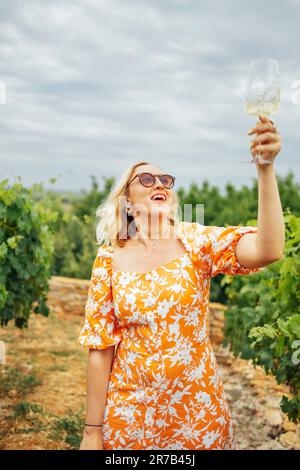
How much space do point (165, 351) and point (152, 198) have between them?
→ 65 cm

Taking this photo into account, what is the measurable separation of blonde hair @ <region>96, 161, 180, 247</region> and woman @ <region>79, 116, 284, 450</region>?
0.24 ft

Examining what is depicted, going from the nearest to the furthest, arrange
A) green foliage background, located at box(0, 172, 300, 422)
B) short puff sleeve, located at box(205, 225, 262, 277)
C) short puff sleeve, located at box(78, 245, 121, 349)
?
short puff sleeve, located at box(205, 225, 262, 277) < short puff sleeve, located at box(78, 245, 121, 349) < green foliage background, located at box(0, 172, 300, 422)

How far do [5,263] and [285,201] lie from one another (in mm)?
4983

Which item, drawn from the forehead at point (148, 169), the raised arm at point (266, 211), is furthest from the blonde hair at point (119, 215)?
the raised arm at point (266, 211)

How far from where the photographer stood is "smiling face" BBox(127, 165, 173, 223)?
7.39 ft

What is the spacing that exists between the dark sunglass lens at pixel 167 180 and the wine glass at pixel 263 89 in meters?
0.72

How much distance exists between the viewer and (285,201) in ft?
28.1

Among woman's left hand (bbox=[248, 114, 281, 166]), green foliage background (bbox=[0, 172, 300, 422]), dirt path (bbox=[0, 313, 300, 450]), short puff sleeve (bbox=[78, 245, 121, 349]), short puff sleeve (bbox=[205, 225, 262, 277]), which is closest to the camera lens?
woman's left hand (bbox=[248, 114, 281, 166])

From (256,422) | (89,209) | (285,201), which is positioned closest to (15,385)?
(256,422)

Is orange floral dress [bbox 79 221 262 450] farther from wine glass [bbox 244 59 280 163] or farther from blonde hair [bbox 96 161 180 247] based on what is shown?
wine glass [bbox 244 59 280 163]

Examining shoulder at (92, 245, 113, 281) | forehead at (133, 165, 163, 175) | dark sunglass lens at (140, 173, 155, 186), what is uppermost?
forehead at (133, 165, 163, 175)

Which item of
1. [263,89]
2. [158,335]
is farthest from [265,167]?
[158,335]

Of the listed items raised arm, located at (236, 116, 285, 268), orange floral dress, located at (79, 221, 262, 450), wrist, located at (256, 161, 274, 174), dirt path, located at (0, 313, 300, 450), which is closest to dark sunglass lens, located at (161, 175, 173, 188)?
orange floral dress, located at (79, 221, 262, 450)

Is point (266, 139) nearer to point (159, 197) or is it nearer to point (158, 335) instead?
point (159, 197)
